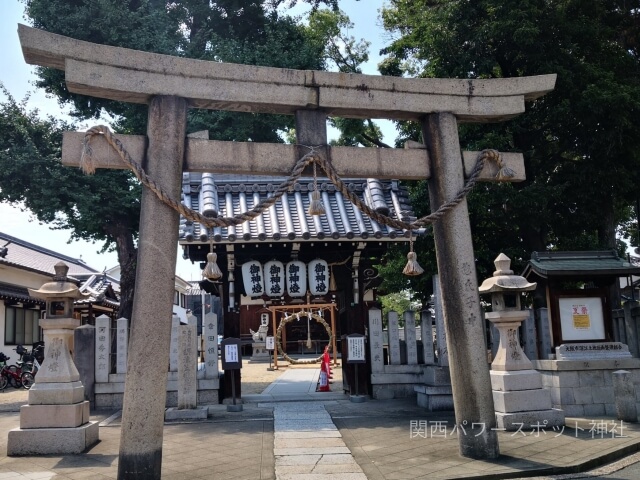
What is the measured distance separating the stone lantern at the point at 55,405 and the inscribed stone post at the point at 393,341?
23.9ft

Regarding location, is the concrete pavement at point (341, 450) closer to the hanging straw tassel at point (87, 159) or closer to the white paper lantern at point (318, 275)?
the white paper lantern at point (318, 275)

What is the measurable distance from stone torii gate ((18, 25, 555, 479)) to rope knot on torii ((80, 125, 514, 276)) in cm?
14

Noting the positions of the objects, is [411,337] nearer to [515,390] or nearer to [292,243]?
[292,243]

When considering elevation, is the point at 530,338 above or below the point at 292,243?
below

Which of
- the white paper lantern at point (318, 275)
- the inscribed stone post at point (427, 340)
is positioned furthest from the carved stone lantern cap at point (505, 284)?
the white paper lantern at point (318, 275)

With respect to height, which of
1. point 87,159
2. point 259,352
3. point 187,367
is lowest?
point 259,352

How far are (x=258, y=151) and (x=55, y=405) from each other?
5401 mm

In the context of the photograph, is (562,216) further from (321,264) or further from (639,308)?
(321,264)

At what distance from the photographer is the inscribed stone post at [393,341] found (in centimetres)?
1381

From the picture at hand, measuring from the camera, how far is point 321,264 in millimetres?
14180

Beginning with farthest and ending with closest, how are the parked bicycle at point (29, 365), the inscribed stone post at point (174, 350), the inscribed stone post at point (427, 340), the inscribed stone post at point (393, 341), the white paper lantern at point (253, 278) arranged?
the parked bicycle at point (29, 365) → the white paper lantern at point (253, 278) → the inscribed stone post at point (393, 341) → the inscribed stone post at point (427, 340) → the inscribed stone post at point (174, 350)

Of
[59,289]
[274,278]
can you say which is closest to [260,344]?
[274,278]

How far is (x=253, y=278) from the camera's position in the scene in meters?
14.0

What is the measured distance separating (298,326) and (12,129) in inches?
865
